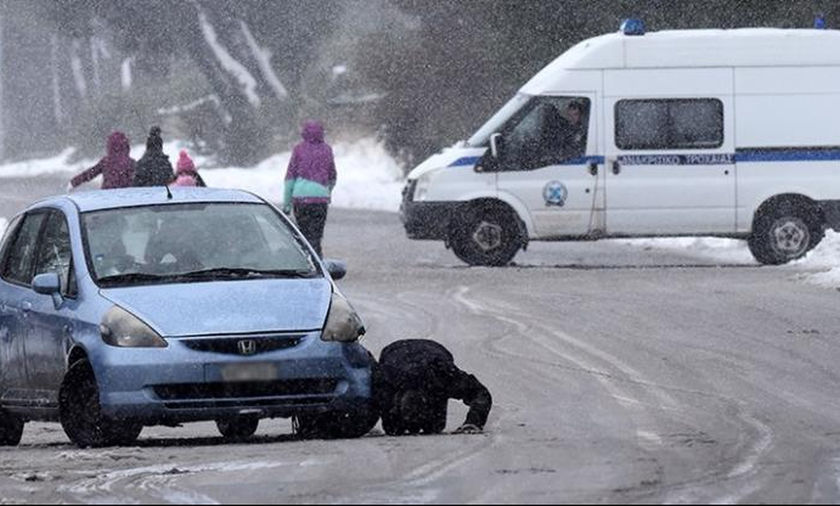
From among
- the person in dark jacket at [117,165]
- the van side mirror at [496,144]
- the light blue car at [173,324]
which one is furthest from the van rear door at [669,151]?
the light blue car at [173,324]

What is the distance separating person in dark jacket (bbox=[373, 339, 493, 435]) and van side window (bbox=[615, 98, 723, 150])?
49.6ft

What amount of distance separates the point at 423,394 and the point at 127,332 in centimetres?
157

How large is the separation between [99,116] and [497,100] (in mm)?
32845

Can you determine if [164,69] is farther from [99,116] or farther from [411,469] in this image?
[411,469]

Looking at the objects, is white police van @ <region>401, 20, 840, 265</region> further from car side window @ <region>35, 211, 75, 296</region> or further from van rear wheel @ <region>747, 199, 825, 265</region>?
car side window @ <region>35, 211, 75, 296</region>

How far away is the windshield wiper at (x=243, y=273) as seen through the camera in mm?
12719

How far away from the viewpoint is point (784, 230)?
27562mm

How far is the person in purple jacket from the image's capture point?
25734mm

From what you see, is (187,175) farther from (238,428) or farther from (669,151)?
(238,428)

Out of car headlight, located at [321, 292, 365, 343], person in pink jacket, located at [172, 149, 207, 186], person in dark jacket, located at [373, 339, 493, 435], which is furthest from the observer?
person in pink jacket, located at [172, 149, 207, 186]

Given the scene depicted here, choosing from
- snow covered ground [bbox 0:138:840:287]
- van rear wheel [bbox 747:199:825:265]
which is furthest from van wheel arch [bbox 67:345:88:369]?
van rear wheel [bbox 747:199:825:265]

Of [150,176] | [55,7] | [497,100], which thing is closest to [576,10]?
[497,100]

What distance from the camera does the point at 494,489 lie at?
954cm

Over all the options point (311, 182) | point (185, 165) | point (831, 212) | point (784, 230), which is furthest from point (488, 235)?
point (185, 165)
